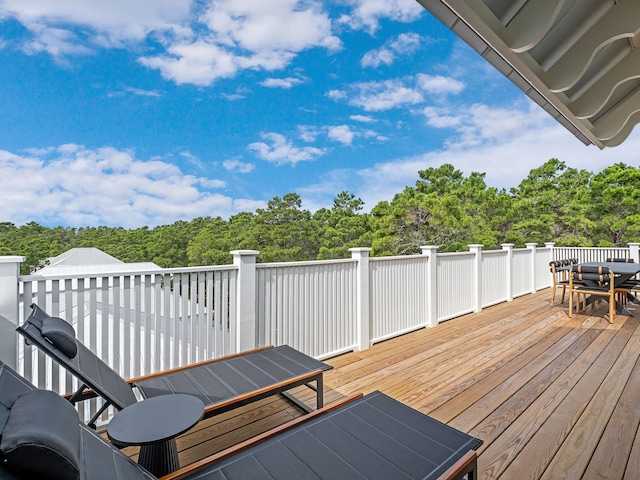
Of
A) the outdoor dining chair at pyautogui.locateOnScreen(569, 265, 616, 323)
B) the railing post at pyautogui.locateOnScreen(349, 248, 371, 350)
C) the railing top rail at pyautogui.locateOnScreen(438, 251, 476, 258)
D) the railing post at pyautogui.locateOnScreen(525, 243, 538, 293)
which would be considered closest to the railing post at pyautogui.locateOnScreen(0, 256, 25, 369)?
the railing post at pyautogui.locateOnScreen(349, 248, 371, 350)

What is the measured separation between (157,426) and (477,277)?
6.23 meters

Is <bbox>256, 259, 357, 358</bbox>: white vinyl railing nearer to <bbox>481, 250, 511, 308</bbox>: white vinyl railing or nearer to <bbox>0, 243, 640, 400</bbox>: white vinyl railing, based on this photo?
<bbox>0, 243, 640, 400</bbox>: white vinyl railing

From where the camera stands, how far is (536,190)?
63.1 ft

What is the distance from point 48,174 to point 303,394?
39565 mm

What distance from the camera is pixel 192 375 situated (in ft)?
8.45

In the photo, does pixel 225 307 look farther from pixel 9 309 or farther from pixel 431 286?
pixel 431 286

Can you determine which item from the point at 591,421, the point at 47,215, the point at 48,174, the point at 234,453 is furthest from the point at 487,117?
the point at 48,174

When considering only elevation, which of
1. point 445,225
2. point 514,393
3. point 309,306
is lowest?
point 514,393

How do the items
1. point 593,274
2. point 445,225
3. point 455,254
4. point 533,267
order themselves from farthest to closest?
point 445,225 < point 533,267 < point 455,254 < point 593,274

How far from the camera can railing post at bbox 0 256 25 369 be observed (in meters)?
2.21

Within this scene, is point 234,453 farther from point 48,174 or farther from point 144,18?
point 48,174

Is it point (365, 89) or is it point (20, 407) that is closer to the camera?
point (20, 407)

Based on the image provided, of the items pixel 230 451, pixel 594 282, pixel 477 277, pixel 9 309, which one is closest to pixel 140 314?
pixel 9 309

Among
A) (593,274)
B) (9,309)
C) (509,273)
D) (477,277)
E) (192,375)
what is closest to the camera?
(9,309)
